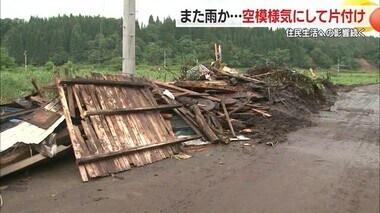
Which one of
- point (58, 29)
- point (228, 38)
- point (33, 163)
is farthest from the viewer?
point (58, 29)

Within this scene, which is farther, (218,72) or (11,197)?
(218,72)

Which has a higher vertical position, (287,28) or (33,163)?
(287,28)

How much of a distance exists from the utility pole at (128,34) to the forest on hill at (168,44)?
2.35 m

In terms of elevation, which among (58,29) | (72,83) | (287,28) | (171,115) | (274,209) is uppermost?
(58,29)

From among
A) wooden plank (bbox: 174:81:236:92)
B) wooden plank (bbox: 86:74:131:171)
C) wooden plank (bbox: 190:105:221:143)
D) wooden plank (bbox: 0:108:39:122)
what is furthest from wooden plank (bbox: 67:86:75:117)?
wooden plank (bbox: 174:81:236:92)

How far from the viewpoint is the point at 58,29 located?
46750 millimetres

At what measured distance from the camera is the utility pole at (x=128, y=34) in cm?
1046

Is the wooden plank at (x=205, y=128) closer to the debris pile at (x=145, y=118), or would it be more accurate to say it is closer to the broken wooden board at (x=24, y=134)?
the debris pile at (x=145, y=118)

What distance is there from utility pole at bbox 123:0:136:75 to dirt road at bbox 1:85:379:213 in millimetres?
4075

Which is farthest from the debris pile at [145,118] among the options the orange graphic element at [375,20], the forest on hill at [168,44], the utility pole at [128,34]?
the orange graphic element at [375,20]

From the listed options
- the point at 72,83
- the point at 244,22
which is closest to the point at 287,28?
the point at 244,22

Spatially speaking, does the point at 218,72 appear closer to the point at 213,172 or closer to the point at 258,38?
the point at 258,38

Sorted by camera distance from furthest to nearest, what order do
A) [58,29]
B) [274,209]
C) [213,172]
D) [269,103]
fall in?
1. [58,29]
2. [269,103]
3. [213,172]
4. [274,209]

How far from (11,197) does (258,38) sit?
9651mm
